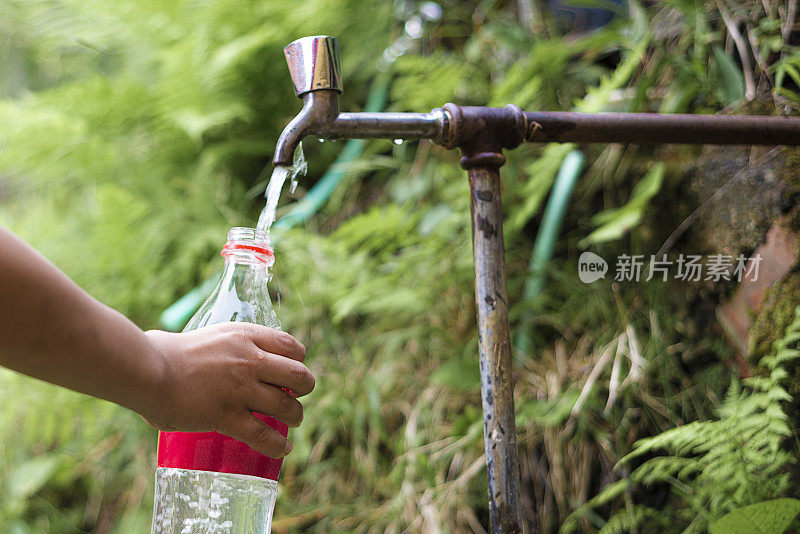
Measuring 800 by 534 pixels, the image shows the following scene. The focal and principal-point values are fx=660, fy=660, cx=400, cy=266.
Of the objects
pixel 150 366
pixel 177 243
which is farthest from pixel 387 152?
pixel 150 366

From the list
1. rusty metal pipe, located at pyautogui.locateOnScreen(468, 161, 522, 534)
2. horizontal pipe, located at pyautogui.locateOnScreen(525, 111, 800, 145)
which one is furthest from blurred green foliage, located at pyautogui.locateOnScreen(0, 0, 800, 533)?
rusty metal pipe, located at pyautogui.locateOnScreen(468, 161, 522, 534)

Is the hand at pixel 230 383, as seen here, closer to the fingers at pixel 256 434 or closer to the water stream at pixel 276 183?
the fingers at pixel 256 434

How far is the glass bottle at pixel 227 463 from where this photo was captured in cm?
61

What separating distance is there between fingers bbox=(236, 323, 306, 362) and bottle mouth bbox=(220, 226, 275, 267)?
0.10 meters

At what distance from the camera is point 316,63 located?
1.96 ft

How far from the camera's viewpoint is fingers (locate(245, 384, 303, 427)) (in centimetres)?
50

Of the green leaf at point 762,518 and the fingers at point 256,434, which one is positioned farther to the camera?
the green leaf at point 762,518

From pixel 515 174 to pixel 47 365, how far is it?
3.33 ft

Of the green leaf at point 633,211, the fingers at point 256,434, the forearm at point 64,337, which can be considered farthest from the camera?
the green leaf at point 633,211

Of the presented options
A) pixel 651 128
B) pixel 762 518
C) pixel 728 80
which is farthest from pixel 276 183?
pixel 728 80

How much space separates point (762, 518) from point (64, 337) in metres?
0.63

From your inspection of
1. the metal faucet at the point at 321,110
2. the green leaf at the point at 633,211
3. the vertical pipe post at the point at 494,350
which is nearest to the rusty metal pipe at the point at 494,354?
the vertical pipe post at the point at 494,350

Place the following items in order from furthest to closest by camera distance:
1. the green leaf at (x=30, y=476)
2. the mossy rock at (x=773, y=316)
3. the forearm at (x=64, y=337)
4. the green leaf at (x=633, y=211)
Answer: the green leaf at (x=30, y=476), the green leaf at (x=633, y=211), the mossy rock at (x=773, y=316), the forearm at (x=64, y=337)

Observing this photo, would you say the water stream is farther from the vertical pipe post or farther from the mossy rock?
the mossy rock
